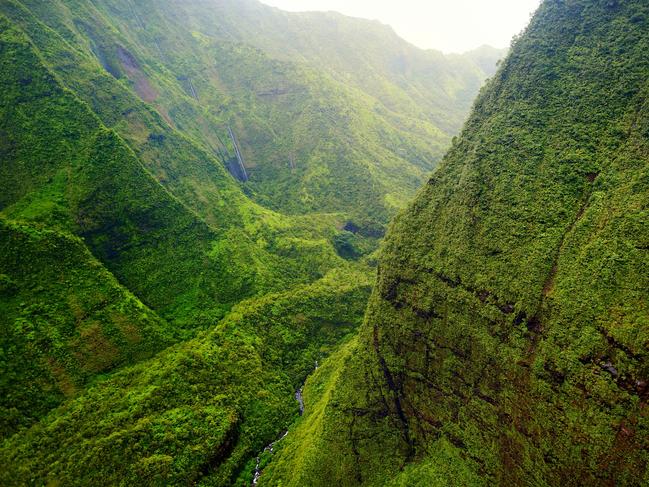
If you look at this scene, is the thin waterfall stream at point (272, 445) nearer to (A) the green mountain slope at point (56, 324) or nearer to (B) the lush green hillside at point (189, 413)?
→ (B) the lush green hillside at point (189, 413)

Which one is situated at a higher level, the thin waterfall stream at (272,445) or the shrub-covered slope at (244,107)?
the shrub-covered slope at (244,107)

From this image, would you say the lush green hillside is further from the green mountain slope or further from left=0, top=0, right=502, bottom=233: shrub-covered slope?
left=0, top=0, right=502, bottom=233: shrub-covered slope

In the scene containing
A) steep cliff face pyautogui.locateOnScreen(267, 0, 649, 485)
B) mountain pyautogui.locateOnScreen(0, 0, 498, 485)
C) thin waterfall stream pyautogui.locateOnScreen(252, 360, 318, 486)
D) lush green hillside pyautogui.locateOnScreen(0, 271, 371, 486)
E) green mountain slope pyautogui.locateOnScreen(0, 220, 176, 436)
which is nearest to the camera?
steep cliff face pyautogui.locateOnScreen(267, 0, 649, 485)

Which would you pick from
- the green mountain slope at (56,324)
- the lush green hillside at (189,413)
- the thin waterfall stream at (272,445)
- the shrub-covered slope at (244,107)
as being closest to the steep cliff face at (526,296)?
the thin waterfall stream at (272,445)

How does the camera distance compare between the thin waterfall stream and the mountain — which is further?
the thin waterfall stream

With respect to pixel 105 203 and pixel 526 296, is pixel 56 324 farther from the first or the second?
pixel 526 296

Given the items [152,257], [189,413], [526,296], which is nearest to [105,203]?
[152,257]

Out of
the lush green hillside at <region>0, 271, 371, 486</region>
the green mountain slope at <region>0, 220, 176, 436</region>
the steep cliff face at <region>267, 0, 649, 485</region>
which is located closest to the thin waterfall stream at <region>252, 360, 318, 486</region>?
the lush green hillside at <region>0, 271, 371, 486</region>

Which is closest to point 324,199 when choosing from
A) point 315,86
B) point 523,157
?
point 315,86
